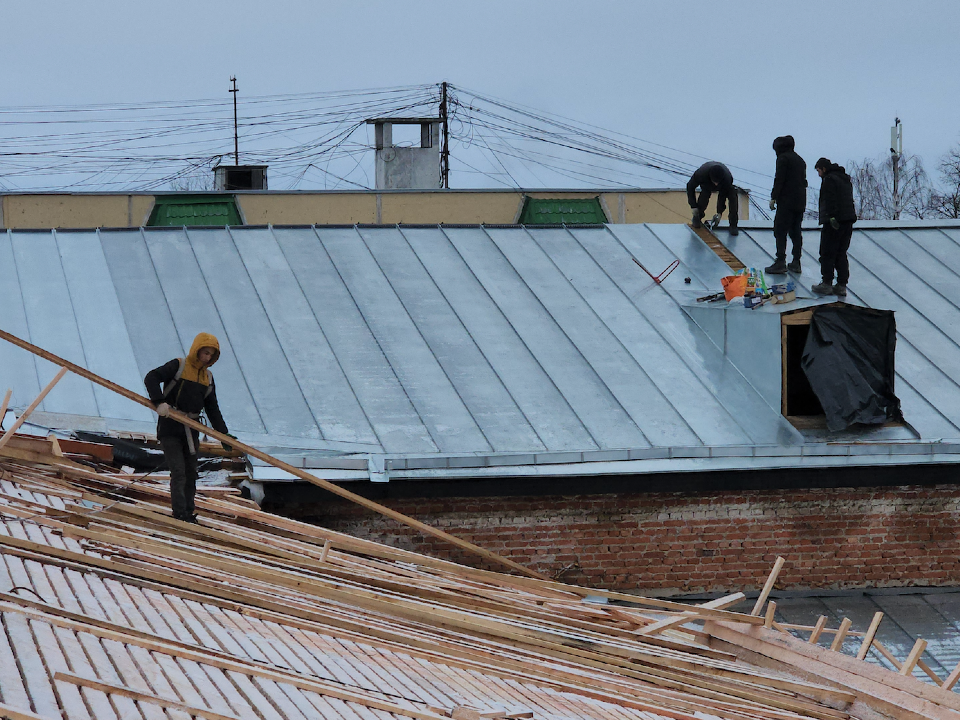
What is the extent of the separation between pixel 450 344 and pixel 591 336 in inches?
66.5

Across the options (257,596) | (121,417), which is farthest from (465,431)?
(257,596)

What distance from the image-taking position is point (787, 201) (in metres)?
15.5

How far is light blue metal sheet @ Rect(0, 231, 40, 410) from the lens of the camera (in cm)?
1228

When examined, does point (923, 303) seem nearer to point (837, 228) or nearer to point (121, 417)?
point (837, 228)

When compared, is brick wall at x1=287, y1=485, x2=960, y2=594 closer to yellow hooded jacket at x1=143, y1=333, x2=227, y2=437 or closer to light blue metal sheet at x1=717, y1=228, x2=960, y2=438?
light blue metal sheet at x1=717, y1=228, x2=960, y2=438

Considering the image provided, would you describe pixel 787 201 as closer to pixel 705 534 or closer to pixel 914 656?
pixel 705 534

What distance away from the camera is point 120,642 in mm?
6035

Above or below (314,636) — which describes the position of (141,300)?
above

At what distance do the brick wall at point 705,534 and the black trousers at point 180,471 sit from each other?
7.37 ft

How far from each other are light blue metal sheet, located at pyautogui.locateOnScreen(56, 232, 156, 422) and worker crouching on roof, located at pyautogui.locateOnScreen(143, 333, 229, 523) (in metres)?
3.06

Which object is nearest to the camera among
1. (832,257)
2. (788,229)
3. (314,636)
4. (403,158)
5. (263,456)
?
(314,636)

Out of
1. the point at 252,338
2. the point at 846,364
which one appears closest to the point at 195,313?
the point at 252,338

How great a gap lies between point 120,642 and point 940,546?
9.45 m

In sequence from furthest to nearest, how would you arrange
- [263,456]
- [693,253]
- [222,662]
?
[693,253] < [263,456] < [222,662]
